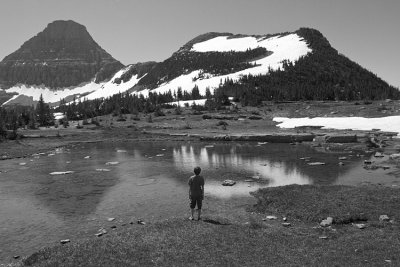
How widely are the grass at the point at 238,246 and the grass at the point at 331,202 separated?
0.50ft

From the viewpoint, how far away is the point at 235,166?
42.9 m

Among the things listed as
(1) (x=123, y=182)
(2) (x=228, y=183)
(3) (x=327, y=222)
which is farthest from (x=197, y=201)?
(1) (x=123, y=182)

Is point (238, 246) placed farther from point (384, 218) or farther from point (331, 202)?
point (331, 202)

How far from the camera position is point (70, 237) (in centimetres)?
1995

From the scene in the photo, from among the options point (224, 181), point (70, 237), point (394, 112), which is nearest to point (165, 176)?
point (224, 181)

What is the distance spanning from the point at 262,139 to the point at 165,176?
3490 cm

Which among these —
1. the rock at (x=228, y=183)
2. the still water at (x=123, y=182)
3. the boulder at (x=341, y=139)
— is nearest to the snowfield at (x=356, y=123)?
the boulder at (x=341, y=139)

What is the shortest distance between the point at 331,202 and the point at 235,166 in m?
20.0

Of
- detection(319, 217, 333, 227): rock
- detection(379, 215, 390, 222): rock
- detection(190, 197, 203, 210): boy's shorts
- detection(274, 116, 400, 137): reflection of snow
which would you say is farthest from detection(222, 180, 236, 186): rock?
detection(274, 116, 400, 137): reflection of snow

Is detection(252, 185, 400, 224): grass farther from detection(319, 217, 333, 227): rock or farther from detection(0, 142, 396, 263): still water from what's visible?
detection(0, 142, 396, 263): still water

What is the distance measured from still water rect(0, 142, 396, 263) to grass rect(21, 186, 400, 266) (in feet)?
10.5

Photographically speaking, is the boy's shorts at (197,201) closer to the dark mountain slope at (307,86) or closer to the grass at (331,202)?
the grass at (331,202)

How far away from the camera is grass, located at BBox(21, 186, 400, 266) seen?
15.2 metres

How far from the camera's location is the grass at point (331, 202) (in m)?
21.0
